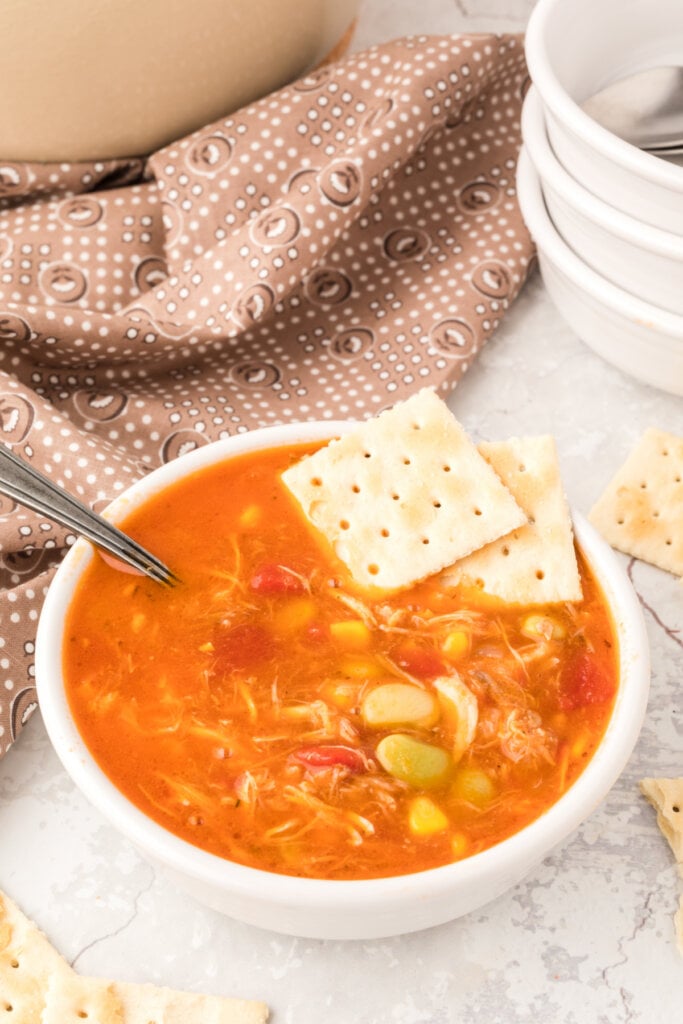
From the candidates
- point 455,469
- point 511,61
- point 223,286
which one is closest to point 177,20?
point 223,286

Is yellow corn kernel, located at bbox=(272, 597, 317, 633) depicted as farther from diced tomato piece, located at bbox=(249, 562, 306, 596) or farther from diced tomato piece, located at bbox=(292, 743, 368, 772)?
diced tomato piece, located at bbox=(292, 743, 368, 772)

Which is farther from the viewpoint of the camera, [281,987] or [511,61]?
[511,61]

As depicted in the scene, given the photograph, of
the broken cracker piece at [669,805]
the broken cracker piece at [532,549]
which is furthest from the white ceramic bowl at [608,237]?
the broken cracker piece at [669,805]

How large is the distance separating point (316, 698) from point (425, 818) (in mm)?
233

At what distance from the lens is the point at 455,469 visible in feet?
6.14

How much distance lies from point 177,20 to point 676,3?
102cm

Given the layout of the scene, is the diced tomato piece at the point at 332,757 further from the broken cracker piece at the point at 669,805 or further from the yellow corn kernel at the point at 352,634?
the broken cracker piece at the point at 669,805

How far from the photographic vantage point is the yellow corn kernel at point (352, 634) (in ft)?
5.67

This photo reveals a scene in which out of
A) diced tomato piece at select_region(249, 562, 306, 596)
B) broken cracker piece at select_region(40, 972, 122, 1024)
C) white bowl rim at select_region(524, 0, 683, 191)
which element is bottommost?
broken cracker piece at select_region(40, 972, 122, 1024)

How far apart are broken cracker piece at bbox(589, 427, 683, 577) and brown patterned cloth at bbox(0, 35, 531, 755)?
42 cm

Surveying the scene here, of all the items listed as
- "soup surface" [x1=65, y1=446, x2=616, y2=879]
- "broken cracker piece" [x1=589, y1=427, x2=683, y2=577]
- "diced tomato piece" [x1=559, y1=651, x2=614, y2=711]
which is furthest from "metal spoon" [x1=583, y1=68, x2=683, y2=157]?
"diced tomato piece" [x1=559, y1=651, x2=614, y2=711]

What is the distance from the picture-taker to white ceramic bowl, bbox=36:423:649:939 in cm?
145

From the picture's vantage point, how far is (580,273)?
2.25m

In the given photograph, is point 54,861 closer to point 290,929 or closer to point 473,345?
point 290,929
